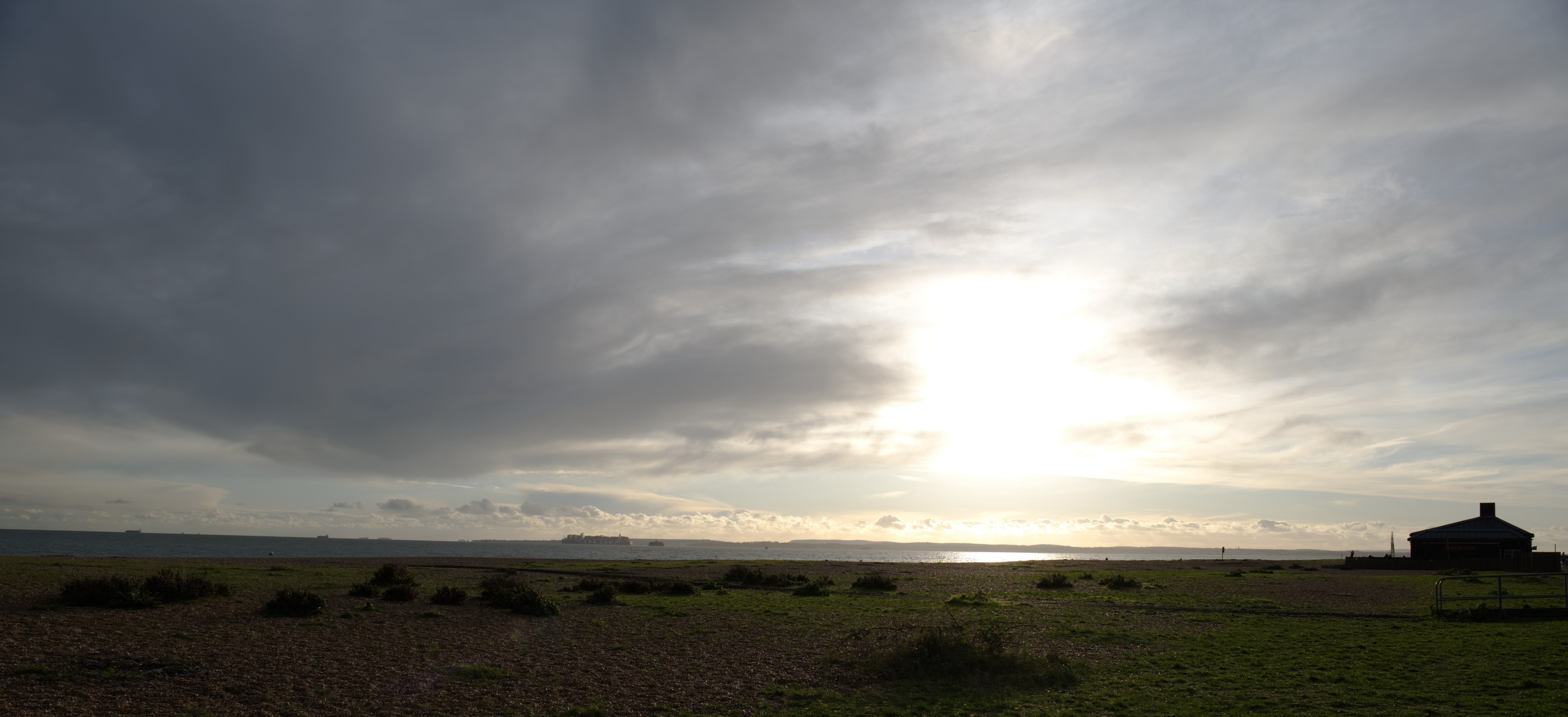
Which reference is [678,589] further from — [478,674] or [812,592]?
[478,674]

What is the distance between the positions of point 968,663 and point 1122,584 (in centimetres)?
3541

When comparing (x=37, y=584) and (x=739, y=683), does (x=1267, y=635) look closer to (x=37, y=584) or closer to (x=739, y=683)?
(x=739, y=683)

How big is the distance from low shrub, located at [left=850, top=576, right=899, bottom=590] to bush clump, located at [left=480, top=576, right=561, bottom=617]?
67.1ft

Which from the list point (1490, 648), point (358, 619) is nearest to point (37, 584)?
point (358, 619)

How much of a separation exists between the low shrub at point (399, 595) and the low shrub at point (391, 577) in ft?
13.7

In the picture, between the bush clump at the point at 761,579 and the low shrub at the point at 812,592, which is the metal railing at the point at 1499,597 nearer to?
the low shrub at the point at 812,592

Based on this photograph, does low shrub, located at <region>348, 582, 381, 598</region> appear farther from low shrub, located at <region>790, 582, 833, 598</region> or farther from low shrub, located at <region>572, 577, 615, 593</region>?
low shrub, located at <region>790, 582, 833, 598</region>

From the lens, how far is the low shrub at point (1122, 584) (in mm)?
45875

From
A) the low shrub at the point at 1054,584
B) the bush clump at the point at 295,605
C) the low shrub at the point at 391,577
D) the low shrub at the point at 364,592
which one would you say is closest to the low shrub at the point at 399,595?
the low shrub at the point at 364,592

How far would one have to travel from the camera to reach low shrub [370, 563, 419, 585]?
3403cm

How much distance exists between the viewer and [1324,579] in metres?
53.6

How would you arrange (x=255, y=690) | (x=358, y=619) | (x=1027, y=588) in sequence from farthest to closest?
(x=1027, y=588), (x=358, y=619), (x=255, y=690)

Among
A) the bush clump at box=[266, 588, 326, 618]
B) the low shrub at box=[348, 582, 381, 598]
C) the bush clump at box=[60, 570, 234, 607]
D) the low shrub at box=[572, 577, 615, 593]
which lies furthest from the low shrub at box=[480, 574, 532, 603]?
the bush clump at box=[60, 570, 234, 607]

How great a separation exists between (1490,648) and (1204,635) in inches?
258
